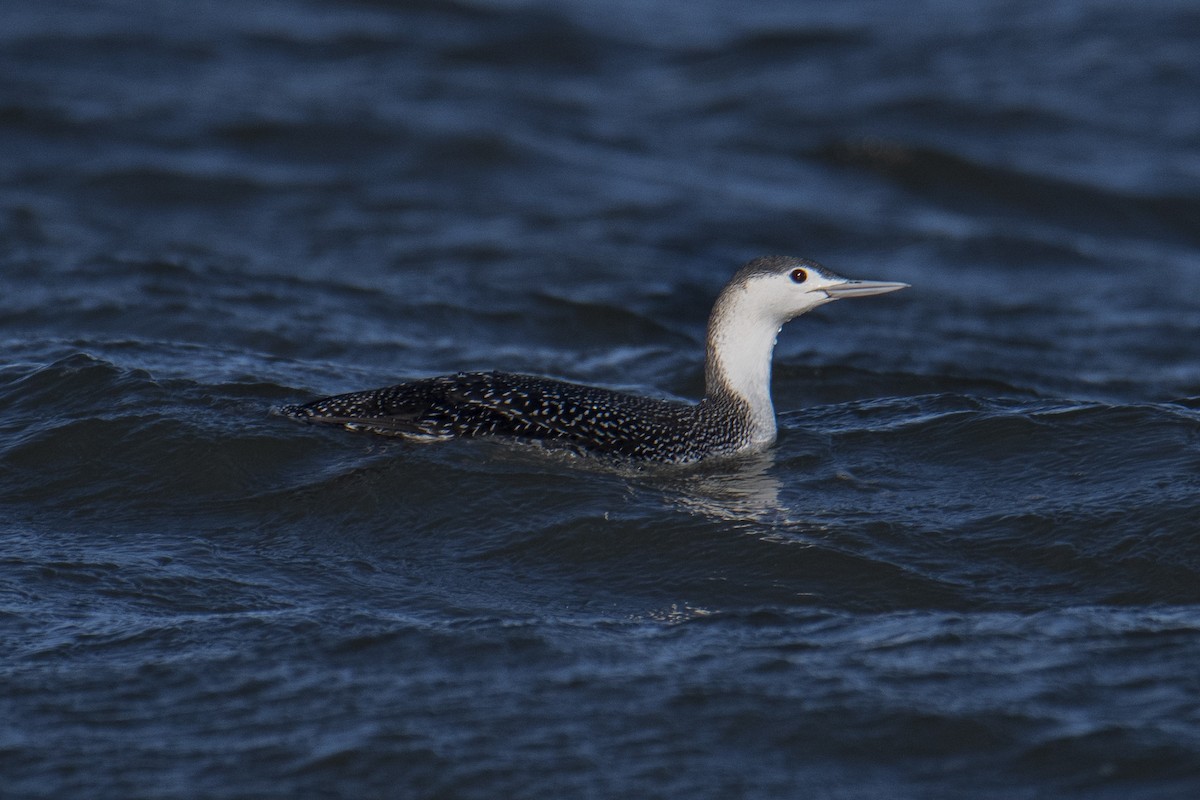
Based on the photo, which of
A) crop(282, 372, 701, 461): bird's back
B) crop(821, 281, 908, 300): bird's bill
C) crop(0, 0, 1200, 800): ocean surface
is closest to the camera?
crop(0, 0, 1200, 800): ocean surface

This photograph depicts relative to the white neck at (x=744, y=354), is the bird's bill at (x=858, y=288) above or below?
above

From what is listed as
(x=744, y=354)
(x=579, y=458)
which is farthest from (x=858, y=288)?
(x=579, y=458)

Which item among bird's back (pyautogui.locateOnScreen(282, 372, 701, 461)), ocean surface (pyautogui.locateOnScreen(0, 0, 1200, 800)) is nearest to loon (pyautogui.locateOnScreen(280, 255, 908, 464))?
bird's back (pyautogui.locateOnScreen(282, 372, 701, 461))

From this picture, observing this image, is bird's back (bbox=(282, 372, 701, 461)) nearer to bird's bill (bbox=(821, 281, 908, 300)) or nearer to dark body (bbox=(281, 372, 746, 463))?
dark body (bbox=(281, 372, 746, 463))

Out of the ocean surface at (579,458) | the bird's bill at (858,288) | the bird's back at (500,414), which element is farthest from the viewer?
the bird's bill at (858,288)

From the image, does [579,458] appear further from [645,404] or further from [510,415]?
[645,404]

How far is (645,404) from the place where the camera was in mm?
8070

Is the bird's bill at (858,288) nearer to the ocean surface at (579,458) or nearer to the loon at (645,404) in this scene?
the loon at (645,404)

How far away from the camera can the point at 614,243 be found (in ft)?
43.0

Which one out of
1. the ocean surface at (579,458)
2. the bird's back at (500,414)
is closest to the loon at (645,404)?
the bird's back at (500,414)

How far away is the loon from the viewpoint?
7.62 m

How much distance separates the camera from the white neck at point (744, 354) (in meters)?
8.34

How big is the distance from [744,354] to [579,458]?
4.23ft

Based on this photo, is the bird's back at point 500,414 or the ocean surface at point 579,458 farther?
the bird's back at point 500,414
